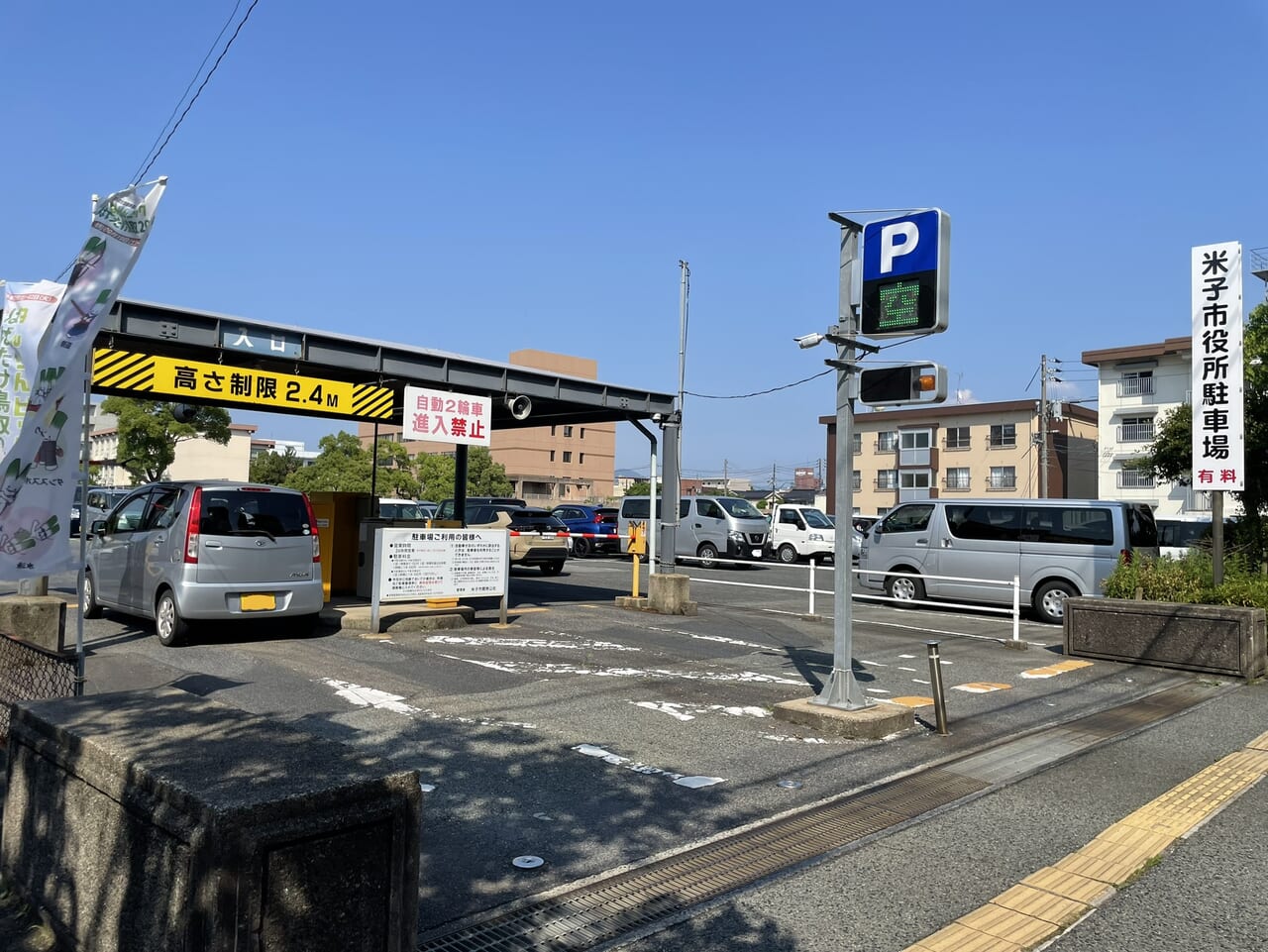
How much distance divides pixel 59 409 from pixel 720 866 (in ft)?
14.7

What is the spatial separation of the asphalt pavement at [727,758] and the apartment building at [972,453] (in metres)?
40.4

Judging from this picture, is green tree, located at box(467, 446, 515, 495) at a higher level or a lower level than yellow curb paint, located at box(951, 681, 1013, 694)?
higher

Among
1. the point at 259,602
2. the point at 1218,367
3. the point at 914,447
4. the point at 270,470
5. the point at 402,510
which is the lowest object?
the point at 259,602

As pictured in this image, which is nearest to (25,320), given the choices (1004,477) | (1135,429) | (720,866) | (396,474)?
(720,866)

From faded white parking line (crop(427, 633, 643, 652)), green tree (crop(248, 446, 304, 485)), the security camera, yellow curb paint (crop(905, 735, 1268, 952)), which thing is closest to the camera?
yellow curb paint (crop(905, 735, 1268, 952))

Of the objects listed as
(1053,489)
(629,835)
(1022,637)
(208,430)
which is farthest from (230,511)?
(1053,489)

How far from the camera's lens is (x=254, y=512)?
10430mm

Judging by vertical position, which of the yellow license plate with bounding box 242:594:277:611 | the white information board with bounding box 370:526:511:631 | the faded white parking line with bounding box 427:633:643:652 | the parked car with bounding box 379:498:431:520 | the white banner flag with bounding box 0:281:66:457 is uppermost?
the white banner flag with bounding box 0:281:66:457

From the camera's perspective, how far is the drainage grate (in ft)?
12.1

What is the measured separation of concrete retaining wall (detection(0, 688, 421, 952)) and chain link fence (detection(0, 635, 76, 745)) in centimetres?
208

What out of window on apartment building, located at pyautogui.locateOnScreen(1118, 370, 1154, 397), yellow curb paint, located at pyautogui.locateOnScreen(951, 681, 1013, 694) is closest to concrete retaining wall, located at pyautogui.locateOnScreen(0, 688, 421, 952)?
yellow curb paint, located at pyautogui.locateOnScreen(951, 681, 1013, 694)

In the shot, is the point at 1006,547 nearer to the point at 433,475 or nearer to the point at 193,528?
the point at 193,528

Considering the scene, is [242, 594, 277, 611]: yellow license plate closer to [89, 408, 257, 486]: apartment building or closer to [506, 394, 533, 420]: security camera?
[506, 394, 533, 420]: security camera

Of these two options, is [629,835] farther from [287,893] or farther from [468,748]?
[287,893]
